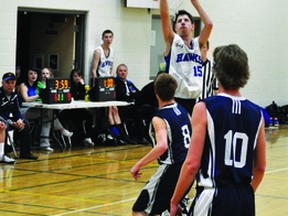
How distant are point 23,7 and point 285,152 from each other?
5.67 metres

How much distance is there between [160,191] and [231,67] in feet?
8.14

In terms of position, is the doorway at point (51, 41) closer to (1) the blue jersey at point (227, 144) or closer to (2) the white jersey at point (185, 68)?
(2) the white jersey at point (185, 68)

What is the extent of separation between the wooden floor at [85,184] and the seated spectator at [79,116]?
636 millimetres

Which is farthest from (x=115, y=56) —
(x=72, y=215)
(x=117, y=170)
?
(x=72, y=215)

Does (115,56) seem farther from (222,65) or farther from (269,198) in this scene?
(222,65)

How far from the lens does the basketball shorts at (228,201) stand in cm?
408

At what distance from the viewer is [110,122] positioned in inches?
574

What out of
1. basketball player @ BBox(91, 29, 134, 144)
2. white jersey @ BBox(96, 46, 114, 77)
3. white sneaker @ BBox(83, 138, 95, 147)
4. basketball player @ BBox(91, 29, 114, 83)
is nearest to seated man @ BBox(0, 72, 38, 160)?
white sneaker @ BBox(83, 138, 95, 147)

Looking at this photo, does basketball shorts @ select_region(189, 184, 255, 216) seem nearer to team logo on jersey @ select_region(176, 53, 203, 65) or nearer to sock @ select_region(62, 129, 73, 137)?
team logo on jersey @ select_region(176, 53, 203, 65)

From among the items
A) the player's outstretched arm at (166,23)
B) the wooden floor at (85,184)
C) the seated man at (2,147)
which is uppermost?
the player's outstretched arm at (166,23)

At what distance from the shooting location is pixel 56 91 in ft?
43.5

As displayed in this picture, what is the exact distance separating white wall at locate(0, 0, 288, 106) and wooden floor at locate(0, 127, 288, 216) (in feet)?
7.50

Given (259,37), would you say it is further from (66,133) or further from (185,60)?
(185,60)

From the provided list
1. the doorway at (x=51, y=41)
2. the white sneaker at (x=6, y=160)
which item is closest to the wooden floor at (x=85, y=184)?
the white sneaker at (x=6, y=160)
